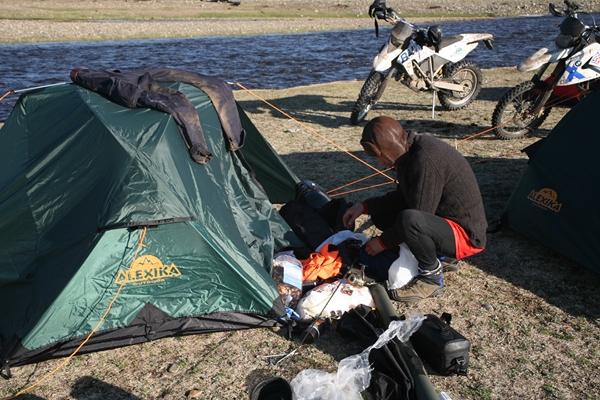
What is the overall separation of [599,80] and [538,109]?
1.00 m

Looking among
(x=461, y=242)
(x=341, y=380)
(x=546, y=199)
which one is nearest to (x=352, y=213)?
(x=461, y=242)

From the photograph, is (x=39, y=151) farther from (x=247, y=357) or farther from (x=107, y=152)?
(x=247, y=357)

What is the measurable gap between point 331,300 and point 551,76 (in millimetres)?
5093

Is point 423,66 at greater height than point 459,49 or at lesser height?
lesser

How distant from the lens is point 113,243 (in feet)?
12.5

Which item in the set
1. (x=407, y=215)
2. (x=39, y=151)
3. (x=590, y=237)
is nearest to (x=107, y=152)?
(x=39, y=151)

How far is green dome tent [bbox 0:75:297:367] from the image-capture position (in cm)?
377

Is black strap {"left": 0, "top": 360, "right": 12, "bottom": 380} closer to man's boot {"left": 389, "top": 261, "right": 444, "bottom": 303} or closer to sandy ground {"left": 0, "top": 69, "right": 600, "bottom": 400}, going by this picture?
sandy ground {"left": 0, "top": 69, "right": 600, "bottom": 400}

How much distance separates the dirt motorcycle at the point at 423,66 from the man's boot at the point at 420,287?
4.94 m

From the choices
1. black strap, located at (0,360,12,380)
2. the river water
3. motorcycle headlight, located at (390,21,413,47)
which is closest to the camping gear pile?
black strap, located at (0,360,12,380)

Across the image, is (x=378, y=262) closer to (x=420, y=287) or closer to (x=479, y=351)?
(x=420, y=287)

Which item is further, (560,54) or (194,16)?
(194,16)

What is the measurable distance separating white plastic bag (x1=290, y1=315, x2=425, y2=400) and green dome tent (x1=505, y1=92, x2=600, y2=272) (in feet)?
6.60

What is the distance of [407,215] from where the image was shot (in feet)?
13.8
